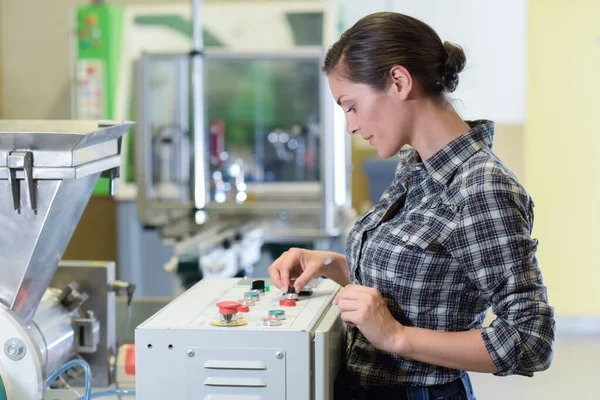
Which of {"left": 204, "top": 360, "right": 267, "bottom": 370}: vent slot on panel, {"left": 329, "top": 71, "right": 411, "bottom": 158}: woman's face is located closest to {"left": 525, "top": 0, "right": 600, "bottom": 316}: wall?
{"left": 329, "top": 71, "right": 411, "bottom": 158}: woman's face

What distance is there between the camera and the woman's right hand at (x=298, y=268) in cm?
145

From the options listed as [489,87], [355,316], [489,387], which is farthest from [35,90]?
[355,316]

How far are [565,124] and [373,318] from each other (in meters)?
3.73

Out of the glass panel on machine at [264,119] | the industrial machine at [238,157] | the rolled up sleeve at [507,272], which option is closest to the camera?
the rolled up sleeve at [507,272]

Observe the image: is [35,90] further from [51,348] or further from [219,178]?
[51,348]

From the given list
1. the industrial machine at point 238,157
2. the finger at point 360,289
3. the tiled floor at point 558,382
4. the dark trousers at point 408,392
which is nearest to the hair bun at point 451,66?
the finger at point 360,289

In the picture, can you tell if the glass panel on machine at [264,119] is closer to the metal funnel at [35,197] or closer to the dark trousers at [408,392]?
the metal funnel at [35,197]

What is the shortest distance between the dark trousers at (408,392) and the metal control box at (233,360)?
3.8 inches

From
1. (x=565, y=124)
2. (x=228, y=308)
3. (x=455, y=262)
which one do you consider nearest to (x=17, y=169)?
(x=228, y=308)

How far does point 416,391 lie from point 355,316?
175mm

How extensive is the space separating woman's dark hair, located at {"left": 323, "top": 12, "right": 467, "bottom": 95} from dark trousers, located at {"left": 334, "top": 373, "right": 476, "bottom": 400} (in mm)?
467

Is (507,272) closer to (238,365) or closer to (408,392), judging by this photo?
(408,392)

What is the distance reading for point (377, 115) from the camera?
132 cm

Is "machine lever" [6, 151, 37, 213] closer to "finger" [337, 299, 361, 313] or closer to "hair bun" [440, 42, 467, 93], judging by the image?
"finger" [337, 299, 361, 313]
